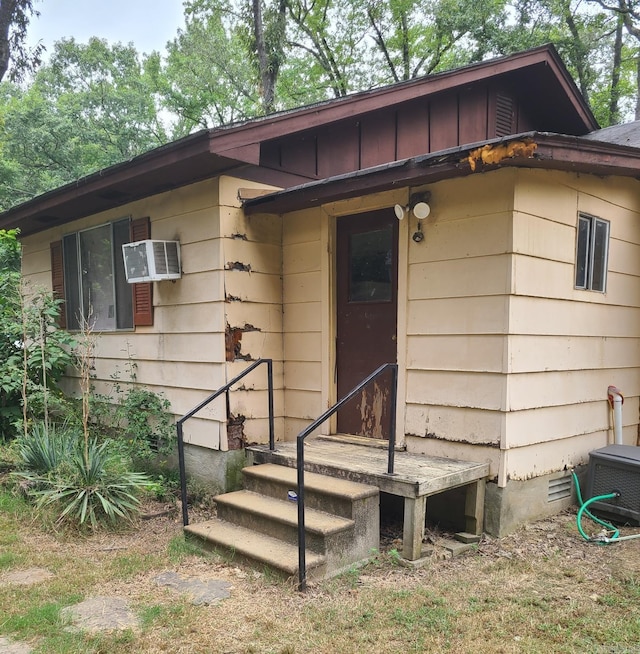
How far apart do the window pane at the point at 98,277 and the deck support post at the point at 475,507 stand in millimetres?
4311

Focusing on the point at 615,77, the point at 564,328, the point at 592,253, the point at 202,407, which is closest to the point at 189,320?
the point at 202,407

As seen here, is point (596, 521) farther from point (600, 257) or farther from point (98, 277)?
point (98, 277)

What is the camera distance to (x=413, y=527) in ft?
10.8

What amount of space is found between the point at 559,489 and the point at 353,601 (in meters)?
2.21

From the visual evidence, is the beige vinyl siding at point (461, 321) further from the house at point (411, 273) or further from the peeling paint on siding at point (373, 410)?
the peeling paint on siding at point (373, 410)

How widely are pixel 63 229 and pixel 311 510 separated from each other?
5151mm

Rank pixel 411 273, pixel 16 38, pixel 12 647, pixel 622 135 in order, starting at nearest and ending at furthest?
pixel 12 647 < pixel 411 273 < pixel 622 135 < pixel 16 38

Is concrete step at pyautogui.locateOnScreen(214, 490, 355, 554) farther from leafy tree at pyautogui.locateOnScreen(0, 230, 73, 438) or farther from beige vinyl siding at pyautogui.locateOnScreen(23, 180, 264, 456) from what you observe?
leafy tree at pyautogui.locateOnScreen(0, 230, 73, 438)

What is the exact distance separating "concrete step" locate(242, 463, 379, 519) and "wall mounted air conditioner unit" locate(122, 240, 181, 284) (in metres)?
1.99

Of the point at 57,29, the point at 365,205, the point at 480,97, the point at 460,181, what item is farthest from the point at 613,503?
the point at 57,29

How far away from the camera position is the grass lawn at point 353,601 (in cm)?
244

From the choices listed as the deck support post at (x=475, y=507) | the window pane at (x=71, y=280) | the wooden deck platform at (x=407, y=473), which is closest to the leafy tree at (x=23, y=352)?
the window pane at (x=71, y=280)

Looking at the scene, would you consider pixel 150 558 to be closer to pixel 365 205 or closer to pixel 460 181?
pixel 365 205

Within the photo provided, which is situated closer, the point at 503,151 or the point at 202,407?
the point at 503,151
